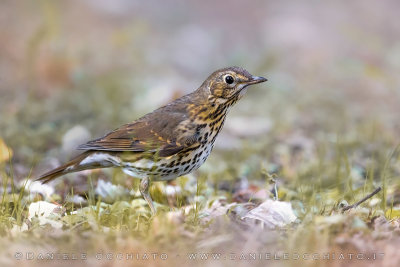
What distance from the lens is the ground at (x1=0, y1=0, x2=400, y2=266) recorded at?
3721mm

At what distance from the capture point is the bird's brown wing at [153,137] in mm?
5176

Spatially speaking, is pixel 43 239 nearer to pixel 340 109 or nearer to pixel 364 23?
pixel 340 109

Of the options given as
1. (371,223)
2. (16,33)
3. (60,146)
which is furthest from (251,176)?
(16,33)

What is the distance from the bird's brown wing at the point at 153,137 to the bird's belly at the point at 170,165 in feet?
0.21

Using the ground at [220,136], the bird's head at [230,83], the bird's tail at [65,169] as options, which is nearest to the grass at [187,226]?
the ground at [220,136]

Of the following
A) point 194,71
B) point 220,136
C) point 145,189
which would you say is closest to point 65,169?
point 145,189

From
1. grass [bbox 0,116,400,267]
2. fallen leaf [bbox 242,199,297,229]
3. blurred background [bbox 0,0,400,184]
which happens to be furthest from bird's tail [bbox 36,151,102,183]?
fallen leaf [bbox 242,199,297,229]

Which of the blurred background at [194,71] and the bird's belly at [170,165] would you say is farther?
the blurred background at [194,71]

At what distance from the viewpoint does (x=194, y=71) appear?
12.1 metres

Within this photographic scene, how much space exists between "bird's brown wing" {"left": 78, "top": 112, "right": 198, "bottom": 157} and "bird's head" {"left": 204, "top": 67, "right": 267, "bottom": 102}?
36 cm

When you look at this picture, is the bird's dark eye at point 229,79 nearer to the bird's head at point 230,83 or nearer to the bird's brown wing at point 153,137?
the bird's head at point 230,83

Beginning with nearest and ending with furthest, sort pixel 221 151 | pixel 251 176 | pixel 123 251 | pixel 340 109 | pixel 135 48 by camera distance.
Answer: pixel 123 251 → pixel 251 176 → pixel 221 151 → pixel 340 109 → pixel 135 48

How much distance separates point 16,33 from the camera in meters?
11.4

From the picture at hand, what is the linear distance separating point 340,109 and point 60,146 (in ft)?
14.0
